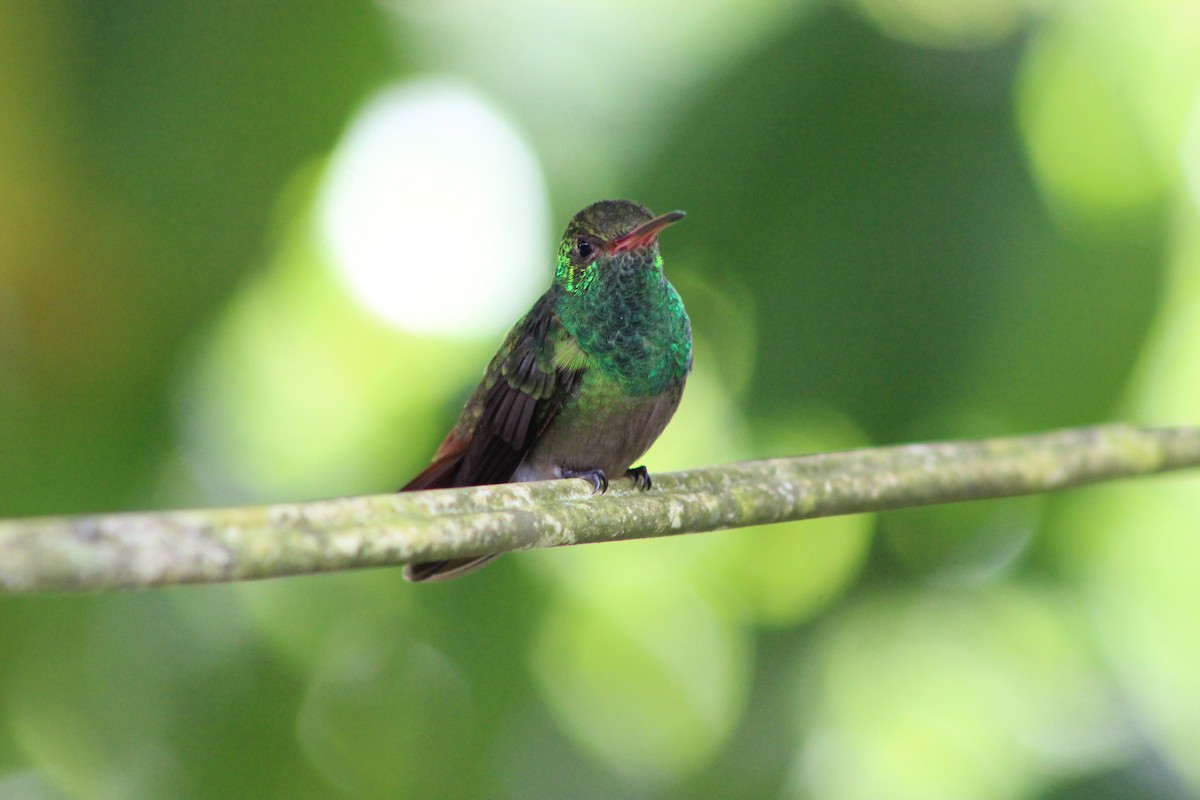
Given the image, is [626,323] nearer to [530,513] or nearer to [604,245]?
[604,245]

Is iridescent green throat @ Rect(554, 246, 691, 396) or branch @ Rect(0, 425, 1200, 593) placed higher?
iridescent green throat @ Rect(554, 246, 691, 396)

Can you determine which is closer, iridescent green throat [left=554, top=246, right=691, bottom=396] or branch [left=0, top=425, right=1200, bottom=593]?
branch [left=0, top=425, right=1200, bottom=593]

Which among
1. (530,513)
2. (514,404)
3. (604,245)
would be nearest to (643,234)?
(604,245)

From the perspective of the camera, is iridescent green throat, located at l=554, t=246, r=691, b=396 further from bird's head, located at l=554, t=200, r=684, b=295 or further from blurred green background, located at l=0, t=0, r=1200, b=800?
blurred green background, located at l=0, t=0, r=1200, b=800

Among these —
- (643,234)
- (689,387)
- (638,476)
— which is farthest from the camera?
(689,387)

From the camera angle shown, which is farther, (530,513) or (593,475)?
(593,475)

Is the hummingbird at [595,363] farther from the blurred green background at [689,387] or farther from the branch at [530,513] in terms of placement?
the blurred green background at [689,387]

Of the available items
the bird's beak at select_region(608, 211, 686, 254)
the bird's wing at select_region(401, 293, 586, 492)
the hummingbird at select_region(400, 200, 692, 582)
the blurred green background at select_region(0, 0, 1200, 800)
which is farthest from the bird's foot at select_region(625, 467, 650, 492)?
the blurred green background at select_region(0, 0, 1200, 800)
